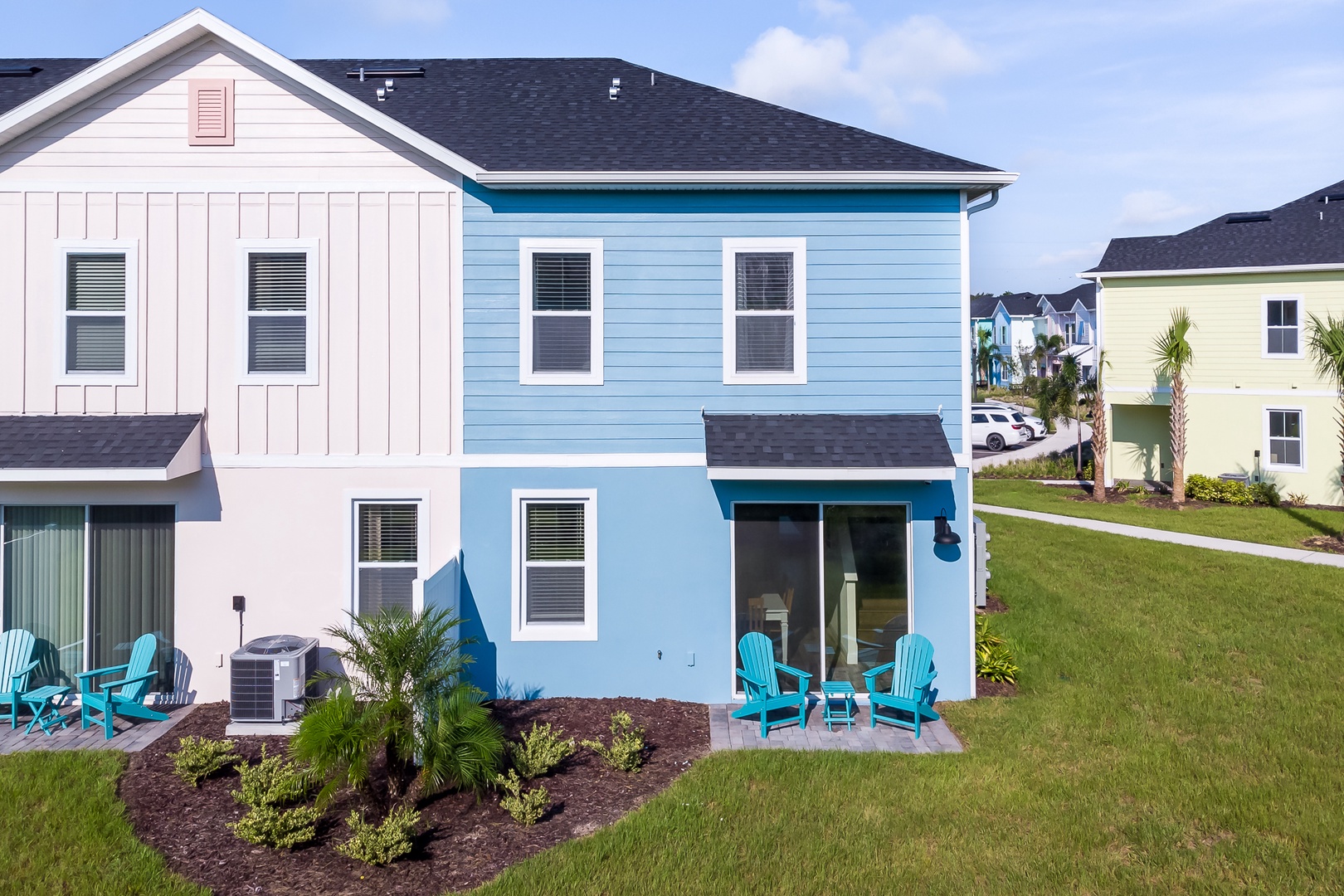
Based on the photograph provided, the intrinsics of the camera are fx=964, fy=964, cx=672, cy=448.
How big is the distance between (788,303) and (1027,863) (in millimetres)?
5985

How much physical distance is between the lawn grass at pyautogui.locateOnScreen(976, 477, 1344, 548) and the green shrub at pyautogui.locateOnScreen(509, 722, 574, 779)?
1571 centimetres

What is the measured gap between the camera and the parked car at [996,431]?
112 feet

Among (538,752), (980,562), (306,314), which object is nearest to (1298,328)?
(980,562)

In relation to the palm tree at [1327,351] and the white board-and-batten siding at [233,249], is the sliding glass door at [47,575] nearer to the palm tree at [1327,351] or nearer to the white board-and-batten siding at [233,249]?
the white board-and-batten siding at [233,249]

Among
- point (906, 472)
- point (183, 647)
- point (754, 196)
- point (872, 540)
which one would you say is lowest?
point (183, 647)

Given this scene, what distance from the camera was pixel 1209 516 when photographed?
21.1 meters

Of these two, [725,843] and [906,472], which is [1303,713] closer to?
[906,472]

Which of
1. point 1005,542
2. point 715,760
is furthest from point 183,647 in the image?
point 1005,542

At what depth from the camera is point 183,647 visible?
33.6 ft

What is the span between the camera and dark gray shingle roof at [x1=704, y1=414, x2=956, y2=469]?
32.0 feet

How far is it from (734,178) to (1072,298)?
218ft

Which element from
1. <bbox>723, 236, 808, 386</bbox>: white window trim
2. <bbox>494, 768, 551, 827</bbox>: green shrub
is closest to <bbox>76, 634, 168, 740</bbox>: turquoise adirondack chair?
<bbox>494, 768, 551, 827</bbox>: green shrub

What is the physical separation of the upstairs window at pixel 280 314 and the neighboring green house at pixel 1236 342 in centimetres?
2089

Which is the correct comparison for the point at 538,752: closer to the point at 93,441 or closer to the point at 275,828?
the point at 275,828
